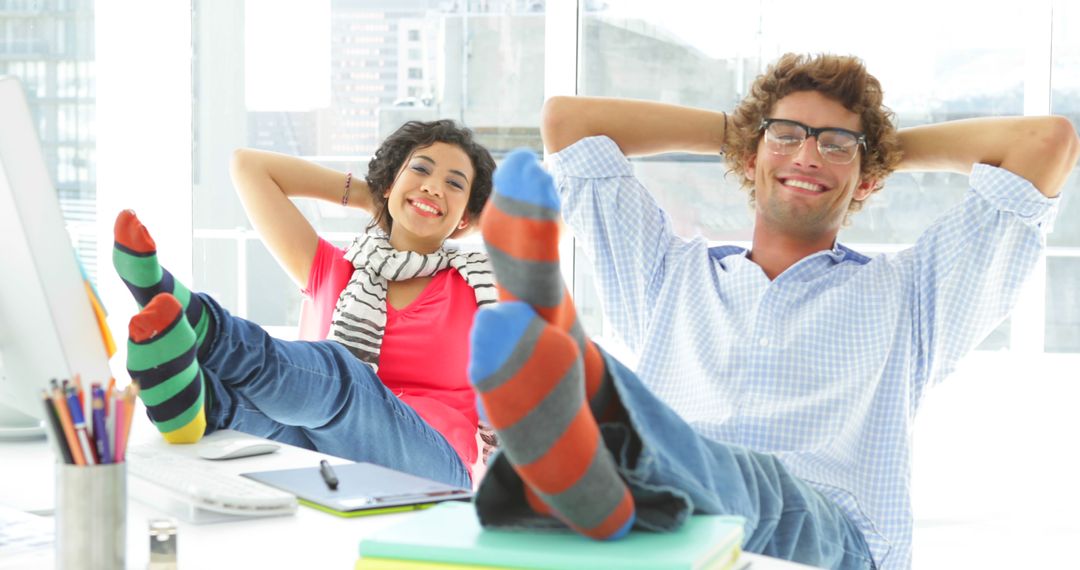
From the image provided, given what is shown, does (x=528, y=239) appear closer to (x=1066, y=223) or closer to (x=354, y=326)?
(x=354, y=326)

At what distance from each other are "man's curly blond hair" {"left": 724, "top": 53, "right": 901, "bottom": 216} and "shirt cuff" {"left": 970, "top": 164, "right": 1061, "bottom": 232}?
17cm

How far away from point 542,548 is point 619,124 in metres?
1.33

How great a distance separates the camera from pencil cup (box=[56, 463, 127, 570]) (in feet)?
2.38

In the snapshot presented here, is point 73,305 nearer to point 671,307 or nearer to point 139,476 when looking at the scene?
point 139,476

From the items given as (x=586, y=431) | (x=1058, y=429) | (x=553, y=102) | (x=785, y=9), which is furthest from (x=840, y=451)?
(x=785, y=9)

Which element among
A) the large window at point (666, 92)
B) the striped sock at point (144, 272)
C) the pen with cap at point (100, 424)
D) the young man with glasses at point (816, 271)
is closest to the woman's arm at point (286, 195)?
the young man with glasses at point (816, 271)

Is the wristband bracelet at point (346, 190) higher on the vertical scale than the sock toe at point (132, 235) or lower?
higher

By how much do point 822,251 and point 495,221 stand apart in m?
1.16

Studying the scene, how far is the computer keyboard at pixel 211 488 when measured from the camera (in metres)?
0.94

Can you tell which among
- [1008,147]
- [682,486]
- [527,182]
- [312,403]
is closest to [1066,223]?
[1008,147]

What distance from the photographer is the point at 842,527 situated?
1414mm

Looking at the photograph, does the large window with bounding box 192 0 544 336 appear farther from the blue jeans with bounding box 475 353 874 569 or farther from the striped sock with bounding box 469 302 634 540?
the striped sock with bounding box 469 302 634 540

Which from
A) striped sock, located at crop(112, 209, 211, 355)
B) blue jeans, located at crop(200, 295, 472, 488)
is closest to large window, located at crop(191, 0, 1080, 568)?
blue jeans, located at crop(200, 295, 472, 488)

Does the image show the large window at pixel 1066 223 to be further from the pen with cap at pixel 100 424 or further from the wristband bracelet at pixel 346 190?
the pen with cap at pixel 100 424
